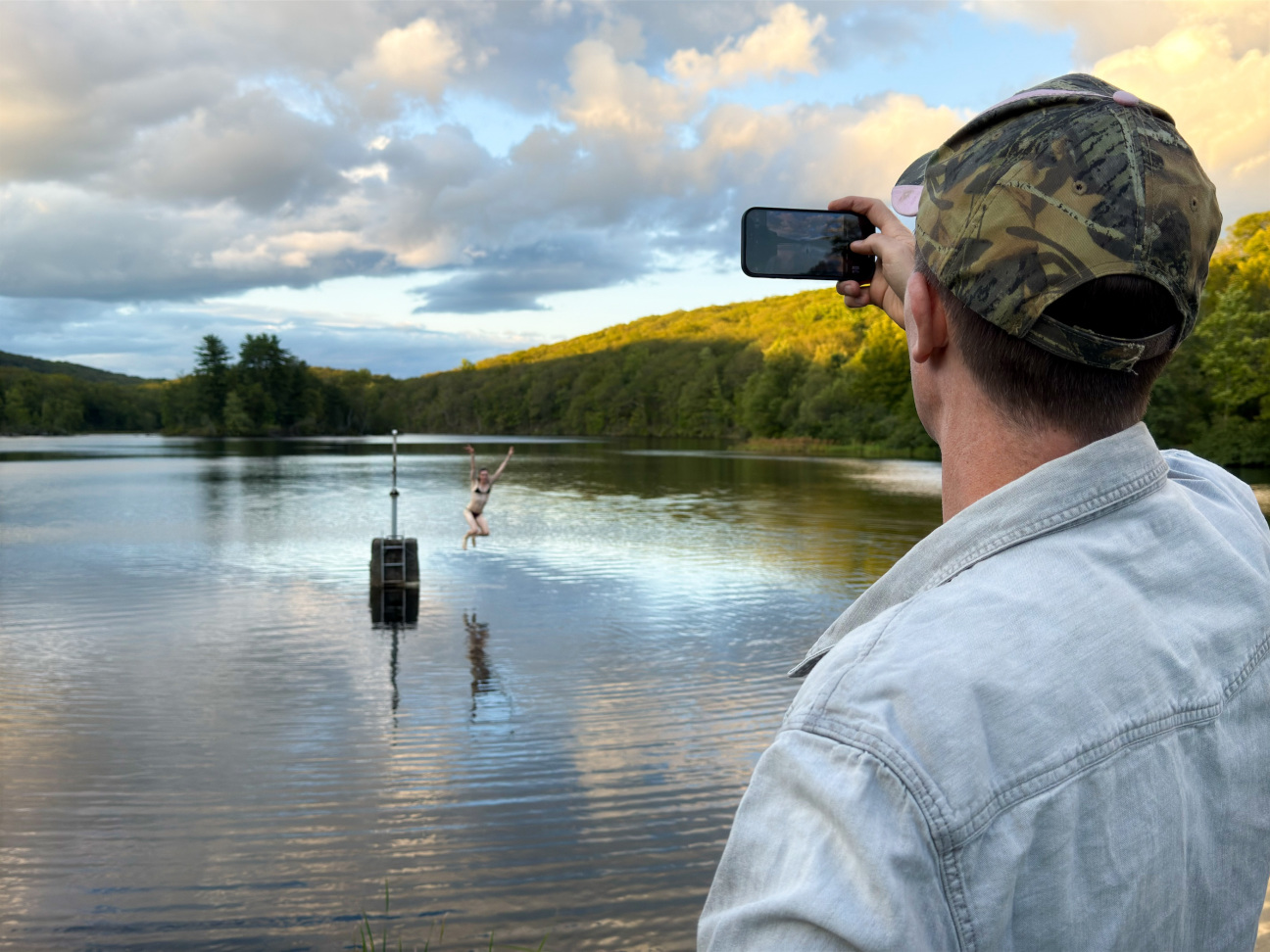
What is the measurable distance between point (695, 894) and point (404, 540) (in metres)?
10.9

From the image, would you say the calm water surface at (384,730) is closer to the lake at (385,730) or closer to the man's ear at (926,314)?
the lake at (385,730)

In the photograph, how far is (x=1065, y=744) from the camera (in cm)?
84

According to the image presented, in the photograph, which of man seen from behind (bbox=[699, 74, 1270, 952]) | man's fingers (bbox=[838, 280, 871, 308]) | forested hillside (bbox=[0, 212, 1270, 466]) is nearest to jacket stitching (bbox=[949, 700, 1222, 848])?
man seen from behind (bbox=[699, 74, 1270, 952])

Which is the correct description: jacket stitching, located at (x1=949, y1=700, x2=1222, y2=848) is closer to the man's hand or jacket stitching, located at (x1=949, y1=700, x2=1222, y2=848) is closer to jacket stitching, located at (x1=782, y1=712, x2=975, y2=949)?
jacket stitching, located at (x1=782, y1=712, x2=975, y2=949)

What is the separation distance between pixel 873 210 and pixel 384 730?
9.01m

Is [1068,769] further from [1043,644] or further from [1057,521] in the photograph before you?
[1057,521]

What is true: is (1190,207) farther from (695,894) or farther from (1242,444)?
(1242,444)

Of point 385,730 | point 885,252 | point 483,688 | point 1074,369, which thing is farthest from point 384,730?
point 1074,369

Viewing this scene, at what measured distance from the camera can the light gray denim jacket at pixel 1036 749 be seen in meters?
0.79

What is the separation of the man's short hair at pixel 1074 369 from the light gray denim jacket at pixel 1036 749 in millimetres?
60

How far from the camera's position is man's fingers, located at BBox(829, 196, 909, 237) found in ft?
5.29

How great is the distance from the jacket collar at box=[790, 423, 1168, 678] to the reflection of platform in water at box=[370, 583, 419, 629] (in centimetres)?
1401

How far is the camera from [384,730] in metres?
9.59

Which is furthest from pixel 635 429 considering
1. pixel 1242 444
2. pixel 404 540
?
pixel 404 540
